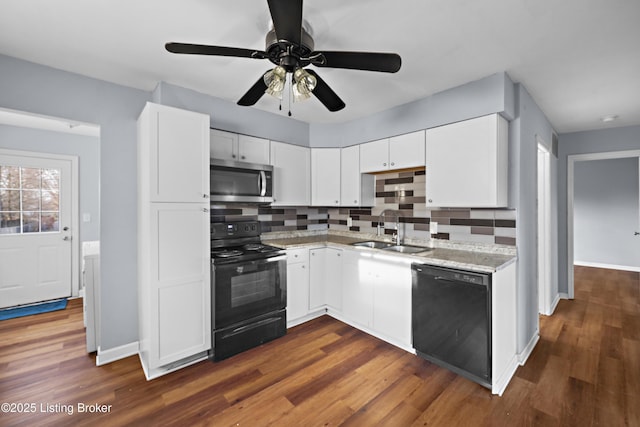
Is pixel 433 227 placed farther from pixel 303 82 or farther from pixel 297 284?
pixel 303 82

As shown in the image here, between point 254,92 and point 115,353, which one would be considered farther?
point 115,353

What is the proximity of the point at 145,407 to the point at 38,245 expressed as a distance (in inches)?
134

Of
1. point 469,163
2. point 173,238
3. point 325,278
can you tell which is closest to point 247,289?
point 173,238

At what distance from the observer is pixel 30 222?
150 inches

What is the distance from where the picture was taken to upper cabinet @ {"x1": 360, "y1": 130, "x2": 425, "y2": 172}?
286cm

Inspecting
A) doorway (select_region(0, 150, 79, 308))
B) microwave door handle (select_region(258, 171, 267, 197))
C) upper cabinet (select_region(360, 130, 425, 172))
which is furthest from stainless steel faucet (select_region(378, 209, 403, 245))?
doorway (select_region(0, 150, 79, 308))

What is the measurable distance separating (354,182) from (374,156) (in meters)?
0.43

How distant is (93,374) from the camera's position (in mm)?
2262

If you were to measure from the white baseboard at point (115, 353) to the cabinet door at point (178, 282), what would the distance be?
1.88ft

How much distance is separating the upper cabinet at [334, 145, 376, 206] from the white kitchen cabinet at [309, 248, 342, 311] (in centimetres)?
73

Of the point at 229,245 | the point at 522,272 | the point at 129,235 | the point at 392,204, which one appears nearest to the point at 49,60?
the point at 129,235

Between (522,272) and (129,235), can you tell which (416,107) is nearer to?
(522,272)

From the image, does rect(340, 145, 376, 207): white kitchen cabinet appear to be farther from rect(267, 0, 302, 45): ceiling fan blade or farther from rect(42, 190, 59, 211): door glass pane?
rect(42, 190, 59, 211): door glass pane

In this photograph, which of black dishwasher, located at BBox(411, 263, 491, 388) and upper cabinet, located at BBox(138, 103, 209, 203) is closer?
black dishwasher, located at BBox(411, 263, 491, 388)
